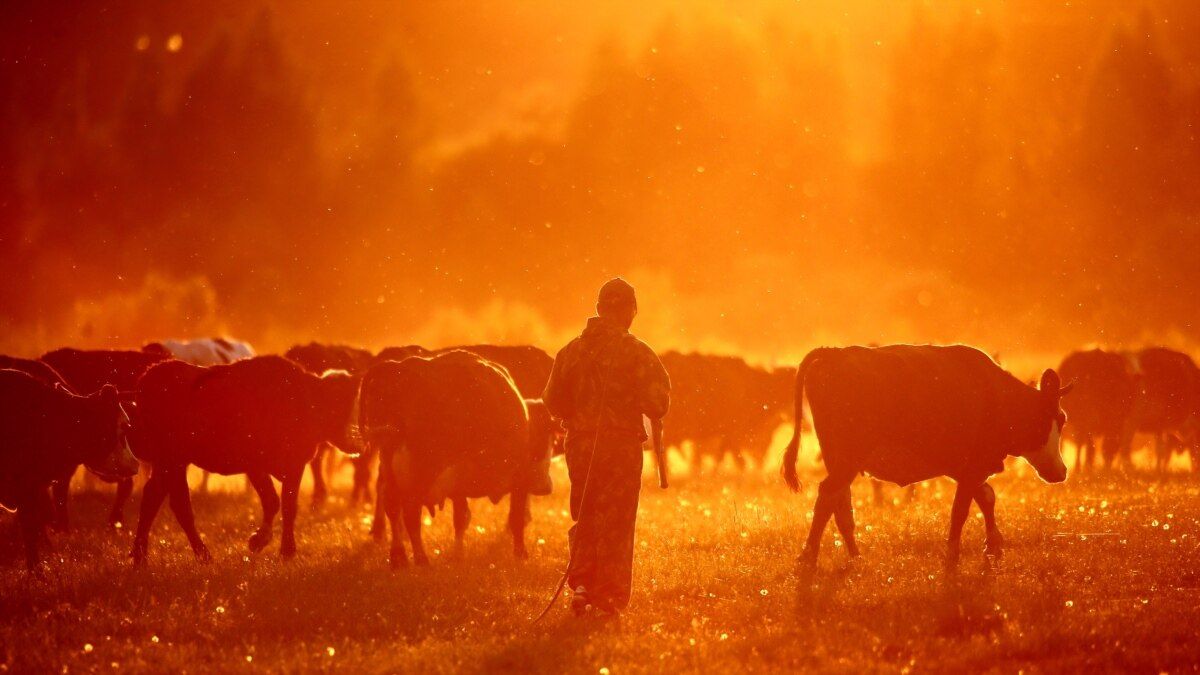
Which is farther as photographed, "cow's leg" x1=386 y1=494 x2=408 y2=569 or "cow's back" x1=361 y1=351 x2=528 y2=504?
"cow's back" x1=361 y1=351 x2=528 y2=504

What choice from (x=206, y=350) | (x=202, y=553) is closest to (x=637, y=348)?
(x=202, y=553)

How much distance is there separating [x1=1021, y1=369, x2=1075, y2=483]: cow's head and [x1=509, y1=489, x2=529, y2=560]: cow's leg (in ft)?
18.0

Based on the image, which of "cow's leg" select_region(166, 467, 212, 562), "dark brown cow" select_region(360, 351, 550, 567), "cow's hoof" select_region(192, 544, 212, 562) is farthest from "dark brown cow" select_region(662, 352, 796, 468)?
"cow's hoof" select_region(192, 544, 212, 562)

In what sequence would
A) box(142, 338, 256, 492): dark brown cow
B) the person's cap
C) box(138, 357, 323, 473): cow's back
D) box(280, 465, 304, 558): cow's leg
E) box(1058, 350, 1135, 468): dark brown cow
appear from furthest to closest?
box(1058, 350, 1135, 468): dark brown cow
box(142, 338, 256, 492): dark brown cow
box(280, 465, 304, 558): cow's leg
box(138, 357, 323, 473): cow's back
the person's cap

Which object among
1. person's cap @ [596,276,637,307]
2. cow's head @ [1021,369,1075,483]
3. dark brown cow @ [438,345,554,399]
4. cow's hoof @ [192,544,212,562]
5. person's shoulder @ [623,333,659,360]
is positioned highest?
dark brown cow @ [438,345,554,399]

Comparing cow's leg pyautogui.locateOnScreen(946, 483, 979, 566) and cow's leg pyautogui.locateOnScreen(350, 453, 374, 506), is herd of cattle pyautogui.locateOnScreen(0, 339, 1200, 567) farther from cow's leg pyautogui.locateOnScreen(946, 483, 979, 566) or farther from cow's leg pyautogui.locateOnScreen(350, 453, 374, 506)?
cow's leg pyautogui.locateOnScreen(350, 453, 374, 506)

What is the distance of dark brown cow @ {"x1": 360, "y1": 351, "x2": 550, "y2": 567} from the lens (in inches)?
526

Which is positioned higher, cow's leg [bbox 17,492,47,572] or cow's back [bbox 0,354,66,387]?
cow's back [bbox 0,354,66,387]

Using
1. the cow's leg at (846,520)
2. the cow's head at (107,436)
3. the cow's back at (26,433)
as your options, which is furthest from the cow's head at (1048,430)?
the cow's back at (26,433)

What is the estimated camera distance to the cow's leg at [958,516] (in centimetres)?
1303

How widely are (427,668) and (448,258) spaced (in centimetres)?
6765

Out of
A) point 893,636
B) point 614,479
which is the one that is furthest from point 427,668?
point 893,636

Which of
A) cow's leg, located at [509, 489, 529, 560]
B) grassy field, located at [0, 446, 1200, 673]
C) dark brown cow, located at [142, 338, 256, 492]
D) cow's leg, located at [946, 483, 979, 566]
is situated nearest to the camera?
grassy field, located at [0, 446, 1200, 673]

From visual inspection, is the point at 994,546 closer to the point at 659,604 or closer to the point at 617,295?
the point at 659,604
